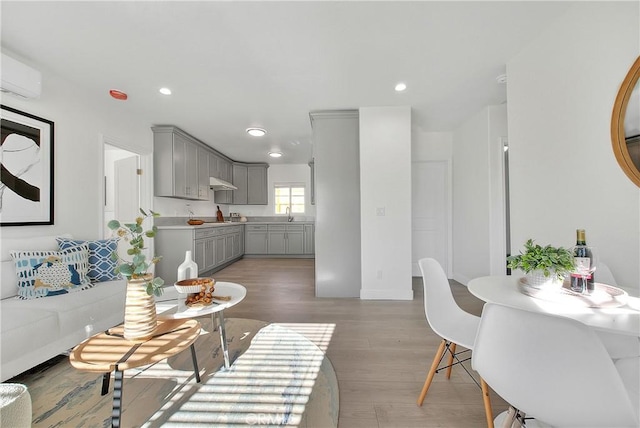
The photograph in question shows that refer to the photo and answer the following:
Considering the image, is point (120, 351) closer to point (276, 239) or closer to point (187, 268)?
point (187, 268)

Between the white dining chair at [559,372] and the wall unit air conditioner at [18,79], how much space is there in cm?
354

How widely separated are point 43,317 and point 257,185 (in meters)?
4.99

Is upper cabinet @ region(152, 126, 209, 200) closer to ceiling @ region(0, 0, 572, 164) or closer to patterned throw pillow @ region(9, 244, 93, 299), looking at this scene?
ceiling @ region(0, 0, 572, 164)

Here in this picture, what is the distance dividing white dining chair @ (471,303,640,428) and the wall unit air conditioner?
3543 mm

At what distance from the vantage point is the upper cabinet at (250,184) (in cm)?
624

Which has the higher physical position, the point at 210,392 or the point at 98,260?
the point at 98,260

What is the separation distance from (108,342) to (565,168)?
303 cm

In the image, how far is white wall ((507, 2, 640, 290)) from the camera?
1366mm

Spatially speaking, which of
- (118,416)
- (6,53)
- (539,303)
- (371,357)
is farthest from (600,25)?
(6,53)

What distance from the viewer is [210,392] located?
1.49 m

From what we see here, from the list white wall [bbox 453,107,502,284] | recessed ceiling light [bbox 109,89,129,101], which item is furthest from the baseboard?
recessed ceiling light [bbox 109,89,129,101]

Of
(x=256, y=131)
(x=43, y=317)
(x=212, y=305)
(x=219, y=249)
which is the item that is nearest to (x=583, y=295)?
(x=212, y=305)

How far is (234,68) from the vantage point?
2.29 meters

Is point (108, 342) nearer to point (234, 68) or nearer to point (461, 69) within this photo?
point (234, 68)
